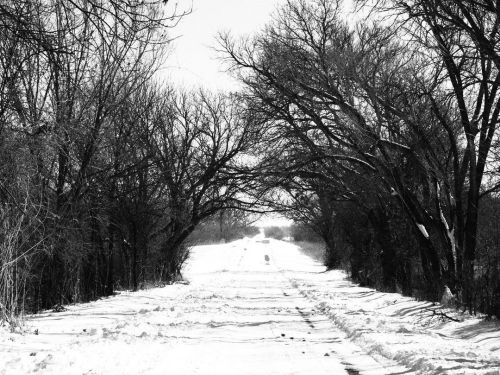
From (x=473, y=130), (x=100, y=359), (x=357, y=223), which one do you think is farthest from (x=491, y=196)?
(x=100, y=359)

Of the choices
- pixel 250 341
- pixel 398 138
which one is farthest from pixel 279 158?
pixel 250 341

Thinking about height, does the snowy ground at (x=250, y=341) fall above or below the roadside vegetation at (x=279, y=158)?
below

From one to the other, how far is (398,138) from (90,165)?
32.0ft

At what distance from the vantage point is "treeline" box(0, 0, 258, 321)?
9523mm

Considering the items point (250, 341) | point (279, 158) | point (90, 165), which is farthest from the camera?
point (279, 158)

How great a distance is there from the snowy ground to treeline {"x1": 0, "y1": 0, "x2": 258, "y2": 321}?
1449mm

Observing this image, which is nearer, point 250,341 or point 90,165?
point 250,341

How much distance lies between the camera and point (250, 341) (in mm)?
10133

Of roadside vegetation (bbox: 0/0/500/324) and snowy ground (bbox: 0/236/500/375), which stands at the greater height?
roadside vegetation (bbox: 0/0/500/324)

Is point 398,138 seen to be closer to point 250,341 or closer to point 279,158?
point 279,158

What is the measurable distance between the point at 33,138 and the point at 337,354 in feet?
20.2

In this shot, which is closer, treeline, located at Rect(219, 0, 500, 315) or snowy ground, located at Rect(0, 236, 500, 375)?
snowy ground, located at Rect(0, 236, 500, 375)

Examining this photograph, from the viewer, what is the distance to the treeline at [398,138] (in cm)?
1417

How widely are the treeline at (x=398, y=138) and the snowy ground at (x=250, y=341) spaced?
6.92 feet
